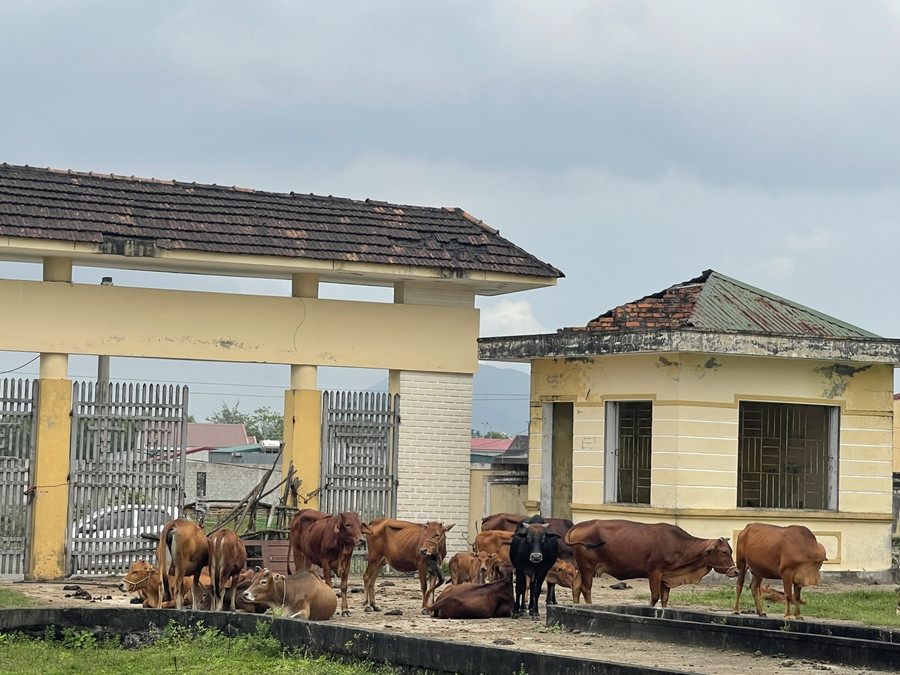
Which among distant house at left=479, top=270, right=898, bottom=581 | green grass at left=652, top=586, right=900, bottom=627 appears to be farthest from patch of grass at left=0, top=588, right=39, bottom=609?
distant house at left=479, top=270, right=898, bottom=581

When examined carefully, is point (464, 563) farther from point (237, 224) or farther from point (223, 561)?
point (237, 224)

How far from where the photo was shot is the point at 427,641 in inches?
436

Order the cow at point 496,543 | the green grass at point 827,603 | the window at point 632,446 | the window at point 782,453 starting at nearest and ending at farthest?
the green grass at point 827,603 → the cow at point 496,543 → the window at point 632,446 → the window at point 782,453

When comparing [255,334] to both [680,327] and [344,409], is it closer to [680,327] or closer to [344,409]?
[344,409]

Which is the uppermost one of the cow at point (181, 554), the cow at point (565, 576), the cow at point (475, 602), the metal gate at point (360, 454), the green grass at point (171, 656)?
the metal gate at point (360, 454)

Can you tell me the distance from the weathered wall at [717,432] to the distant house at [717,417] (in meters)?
0.02

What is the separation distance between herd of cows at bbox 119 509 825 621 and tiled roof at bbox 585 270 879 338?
472 cm

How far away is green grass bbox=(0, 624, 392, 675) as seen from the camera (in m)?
11.5

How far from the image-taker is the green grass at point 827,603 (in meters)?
15.9

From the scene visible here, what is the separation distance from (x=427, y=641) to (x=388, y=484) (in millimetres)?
9279

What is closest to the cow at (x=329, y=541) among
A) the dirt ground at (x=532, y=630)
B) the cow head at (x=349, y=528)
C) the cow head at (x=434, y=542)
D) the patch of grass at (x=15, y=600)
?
the cow head at (x=349, y=528)

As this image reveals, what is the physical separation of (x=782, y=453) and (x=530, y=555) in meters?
8.75

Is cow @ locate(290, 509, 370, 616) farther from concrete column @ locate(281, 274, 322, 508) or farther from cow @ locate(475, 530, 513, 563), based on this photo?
Answer: concrete column @ locate(281, 274, 322, 508)

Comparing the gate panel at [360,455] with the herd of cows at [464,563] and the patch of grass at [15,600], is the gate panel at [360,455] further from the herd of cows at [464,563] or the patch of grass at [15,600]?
the patch of grass at [15,600]
